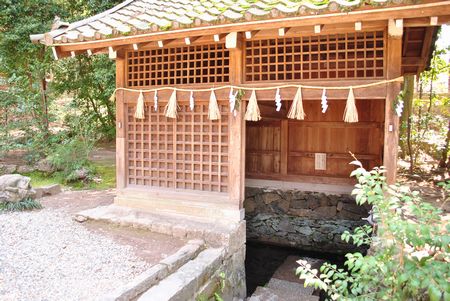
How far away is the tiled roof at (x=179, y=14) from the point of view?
474 cm

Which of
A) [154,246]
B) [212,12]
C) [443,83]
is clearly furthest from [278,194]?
[443,83]

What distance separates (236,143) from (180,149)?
3.99 feet

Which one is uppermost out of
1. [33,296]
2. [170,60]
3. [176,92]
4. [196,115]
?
[170,60]

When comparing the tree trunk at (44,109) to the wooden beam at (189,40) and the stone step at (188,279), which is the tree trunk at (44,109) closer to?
the wooden beam at (189,40)

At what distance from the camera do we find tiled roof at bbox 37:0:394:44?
474cm

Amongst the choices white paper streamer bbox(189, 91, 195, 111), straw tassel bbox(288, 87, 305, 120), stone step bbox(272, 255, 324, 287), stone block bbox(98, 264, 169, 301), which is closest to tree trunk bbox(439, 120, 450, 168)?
stone step bbox(272, 255, 324, 287)

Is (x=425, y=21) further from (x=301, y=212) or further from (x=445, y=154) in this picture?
(x=445, y=154)

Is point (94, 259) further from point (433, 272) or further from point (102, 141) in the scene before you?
point (102, 141)

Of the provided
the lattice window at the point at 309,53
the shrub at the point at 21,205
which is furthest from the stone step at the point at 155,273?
the shrub at the point at 21,205

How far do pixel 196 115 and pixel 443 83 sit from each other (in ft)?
50.8

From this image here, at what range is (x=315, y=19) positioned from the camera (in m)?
4.75

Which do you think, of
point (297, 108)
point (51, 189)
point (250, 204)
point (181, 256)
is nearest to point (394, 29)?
point (297, 108)

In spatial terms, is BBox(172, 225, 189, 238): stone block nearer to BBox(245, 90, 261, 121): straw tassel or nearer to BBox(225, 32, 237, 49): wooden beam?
BBox(245, 90, 261, 121): straw tassel

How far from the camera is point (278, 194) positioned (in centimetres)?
953
